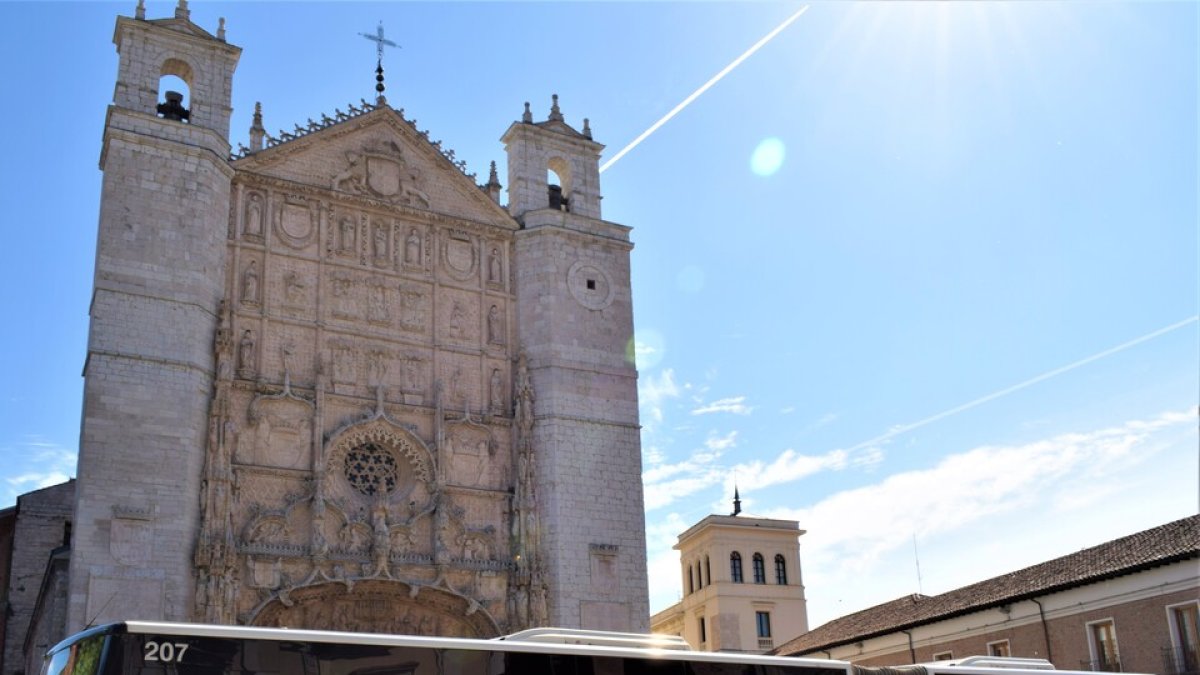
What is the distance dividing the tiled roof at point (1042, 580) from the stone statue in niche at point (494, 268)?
39.8ft

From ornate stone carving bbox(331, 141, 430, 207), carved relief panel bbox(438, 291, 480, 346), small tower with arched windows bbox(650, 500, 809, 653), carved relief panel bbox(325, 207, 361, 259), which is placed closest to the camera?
carved relief panel bbox(325, 207, 361, 259)

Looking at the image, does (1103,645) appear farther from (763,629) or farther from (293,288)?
(763,629)

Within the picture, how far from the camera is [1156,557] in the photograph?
21.4 meters

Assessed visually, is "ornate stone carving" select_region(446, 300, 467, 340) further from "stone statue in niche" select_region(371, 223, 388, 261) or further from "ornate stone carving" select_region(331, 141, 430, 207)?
"ornate stone carving" select_region(331, 141, 430, 207)

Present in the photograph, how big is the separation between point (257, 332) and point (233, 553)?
175 inches

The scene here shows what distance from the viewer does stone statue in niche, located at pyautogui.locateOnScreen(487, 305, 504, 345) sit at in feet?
85.0

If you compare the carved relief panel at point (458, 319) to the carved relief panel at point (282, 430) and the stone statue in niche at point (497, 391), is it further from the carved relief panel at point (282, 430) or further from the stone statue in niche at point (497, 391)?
the carved relief panel at point (282, 430)

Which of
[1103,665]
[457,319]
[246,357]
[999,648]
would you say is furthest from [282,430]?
[1103,665]

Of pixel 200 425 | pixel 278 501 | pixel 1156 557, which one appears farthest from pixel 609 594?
pixel 1156 557

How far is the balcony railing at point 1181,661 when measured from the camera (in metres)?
20.7

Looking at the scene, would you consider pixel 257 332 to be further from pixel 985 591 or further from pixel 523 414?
pixel 985 591

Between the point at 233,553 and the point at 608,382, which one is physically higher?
the point at 608,382

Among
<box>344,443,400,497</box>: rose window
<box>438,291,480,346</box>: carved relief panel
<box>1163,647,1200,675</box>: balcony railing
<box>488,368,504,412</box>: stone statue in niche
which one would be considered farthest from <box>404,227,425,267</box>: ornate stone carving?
<box>1163,647,1200,675</box>: balcony railing

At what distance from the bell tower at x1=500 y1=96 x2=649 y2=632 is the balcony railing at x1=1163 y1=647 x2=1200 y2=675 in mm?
9551
